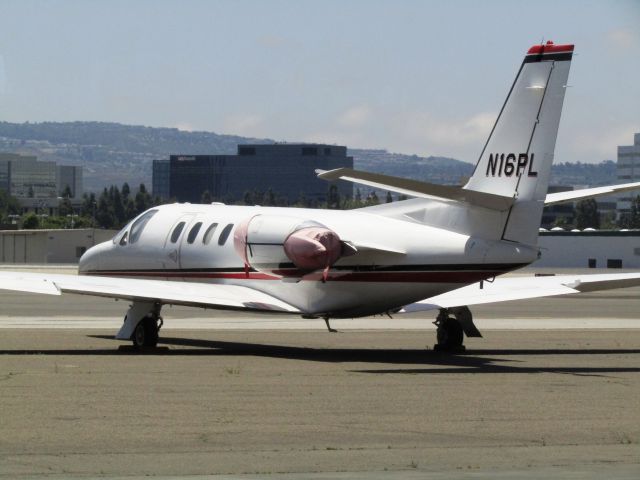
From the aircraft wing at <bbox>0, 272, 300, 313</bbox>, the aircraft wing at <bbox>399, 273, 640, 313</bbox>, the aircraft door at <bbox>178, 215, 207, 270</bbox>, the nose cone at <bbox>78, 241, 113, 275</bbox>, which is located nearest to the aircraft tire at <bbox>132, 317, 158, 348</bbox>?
the aircraft wing at <bbox>0, 272, 300, 313</bbox>

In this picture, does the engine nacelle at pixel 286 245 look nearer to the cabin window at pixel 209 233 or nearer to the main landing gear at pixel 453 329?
the cabin window at pixel 209 233

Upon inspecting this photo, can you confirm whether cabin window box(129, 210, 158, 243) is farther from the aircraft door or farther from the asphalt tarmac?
the asphalt tarmac

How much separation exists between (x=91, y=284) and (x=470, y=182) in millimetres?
8606

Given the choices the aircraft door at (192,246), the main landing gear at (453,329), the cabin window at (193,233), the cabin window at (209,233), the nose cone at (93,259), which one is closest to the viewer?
the main landing gear at (453,329)

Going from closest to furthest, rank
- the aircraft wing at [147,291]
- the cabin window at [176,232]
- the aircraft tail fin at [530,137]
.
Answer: the aircraft tail fin at [530,137]
the aircraft wing at [147,291]
the cabin window at [176,232]

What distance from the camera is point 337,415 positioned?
19.2 metres

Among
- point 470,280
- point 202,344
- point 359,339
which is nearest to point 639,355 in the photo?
point 470,280

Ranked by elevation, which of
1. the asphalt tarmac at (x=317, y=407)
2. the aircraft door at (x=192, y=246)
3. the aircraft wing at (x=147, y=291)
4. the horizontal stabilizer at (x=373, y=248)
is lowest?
the asphalt tarmac at (x=317, y=407)

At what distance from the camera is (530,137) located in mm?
27266

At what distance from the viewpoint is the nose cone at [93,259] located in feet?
116

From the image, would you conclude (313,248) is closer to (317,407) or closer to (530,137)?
(530,137)

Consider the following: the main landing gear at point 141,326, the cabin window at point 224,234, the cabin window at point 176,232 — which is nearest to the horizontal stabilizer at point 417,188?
the cabin window at point 224,234

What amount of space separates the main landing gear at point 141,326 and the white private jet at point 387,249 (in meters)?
0.02

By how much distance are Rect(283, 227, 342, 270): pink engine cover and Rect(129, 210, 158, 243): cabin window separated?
20.2 feet
